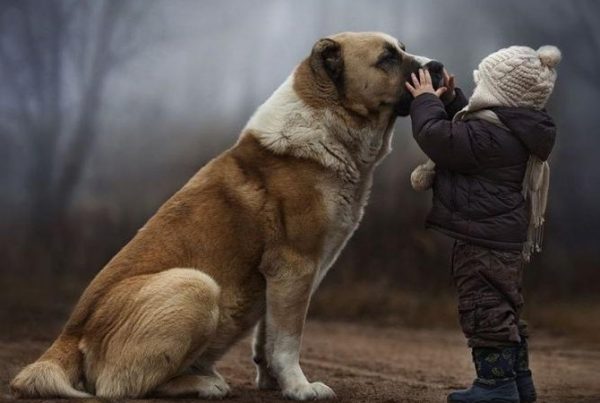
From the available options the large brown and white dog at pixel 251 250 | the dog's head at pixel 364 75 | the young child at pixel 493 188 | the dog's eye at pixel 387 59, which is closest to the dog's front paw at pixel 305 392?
the large brown and white dog at pixel 251 250

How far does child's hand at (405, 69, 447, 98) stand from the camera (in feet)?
15.9

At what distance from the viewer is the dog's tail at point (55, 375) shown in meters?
4.46

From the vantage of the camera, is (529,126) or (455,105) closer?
(529,126)

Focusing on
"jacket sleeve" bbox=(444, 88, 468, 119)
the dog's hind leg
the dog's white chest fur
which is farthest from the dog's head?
the dog's hind leg

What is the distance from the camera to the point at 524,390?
482 centimetres

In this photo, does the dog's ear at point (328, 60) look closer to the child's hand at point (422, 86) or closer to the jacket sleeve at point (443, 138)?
the child's hand at point (422, 86)

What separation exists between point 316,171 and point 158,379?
143cm

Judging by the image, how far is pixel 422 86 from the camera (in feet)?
16.0

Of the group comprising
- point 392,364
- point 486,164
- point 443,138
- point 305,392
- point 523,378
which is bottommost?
point 392,364

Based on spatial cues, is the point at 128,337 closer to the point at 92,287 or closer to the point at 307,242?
the point at 92,287

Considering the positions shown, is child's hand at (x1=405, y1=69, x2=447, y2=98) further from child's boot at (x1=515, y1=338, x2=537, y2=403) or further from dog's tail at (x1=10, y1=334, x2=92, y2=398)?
dog's tail at (x1=10, y1=334, x2=92, y2=398)

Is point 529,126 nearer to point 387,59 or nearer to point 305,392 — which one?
point 387,59

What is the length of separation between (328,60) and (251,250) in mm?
1222

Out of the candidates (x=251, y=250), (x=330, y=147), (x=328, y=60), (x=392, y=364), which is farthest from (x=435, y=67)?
(x=392, y=364)
